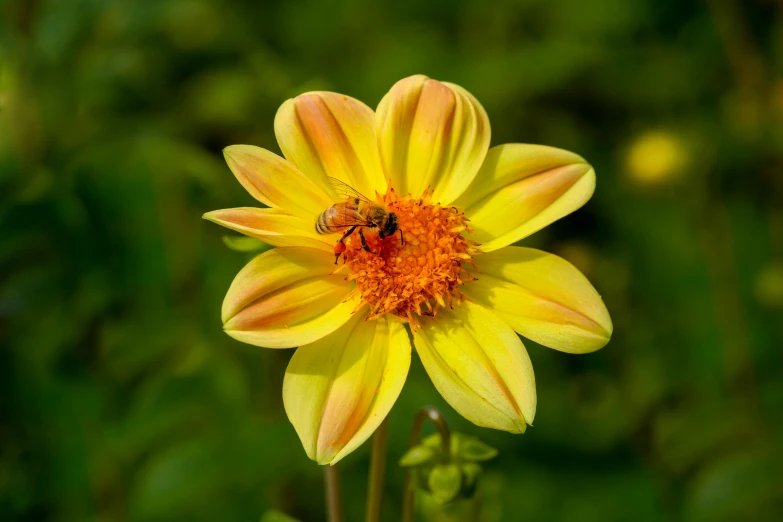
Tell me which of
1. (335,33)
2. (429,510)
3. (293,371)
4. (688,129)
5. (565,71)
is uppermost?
(335,33)

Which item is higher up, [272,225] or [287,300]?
[272,225]

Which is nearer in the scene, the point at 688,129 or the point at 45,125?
the point at 45,125

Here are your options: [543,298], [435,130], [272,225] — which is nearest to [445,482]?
[543,298]

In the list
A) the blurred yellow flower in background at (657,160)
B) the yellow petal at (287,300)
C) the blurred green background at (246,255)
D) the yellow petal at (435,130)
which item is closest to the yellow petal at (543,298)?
the yellow petal at (435,130)

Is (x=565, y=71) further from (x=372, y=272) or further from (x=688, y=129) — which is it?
(x=372, y=272)

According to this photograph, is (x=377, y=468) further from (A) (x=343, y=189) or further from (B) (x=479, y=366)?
(A) (x=343, y=189)

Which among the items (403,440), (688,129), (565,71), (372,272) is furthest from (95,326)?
(688,129)
